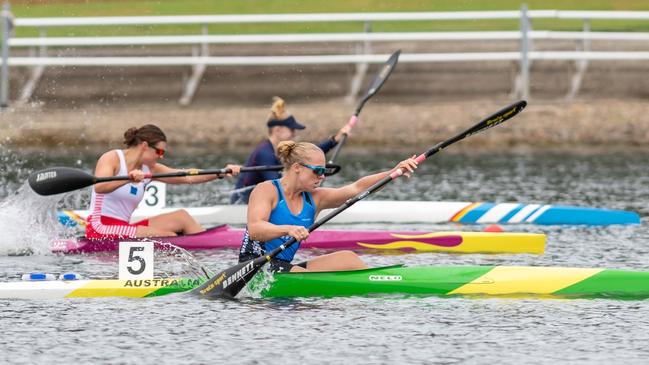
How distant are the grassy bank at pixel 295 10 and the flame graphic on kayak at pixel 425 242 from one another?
1651 cm

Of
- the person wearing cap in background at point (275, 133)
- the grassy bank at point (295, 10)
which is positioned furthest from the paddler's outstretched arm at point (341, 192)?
the grassy bank at point (295, 10)

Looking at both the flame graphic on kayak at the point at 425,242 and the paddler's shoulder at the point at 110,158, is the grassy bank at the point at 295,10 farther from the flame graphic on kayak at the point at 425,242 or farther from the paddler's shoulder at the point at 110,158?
the flame graphic on kayak at the point at 425,242

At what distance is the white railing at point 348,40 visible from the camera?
27578mm

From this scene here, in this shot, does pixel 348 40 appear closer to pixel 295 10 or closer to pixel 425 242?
pixel 295 10

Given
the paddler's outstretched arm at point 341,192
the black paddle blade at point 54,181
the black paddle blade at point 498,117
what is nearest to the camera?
the paddler's outstretched arm at point 341,192

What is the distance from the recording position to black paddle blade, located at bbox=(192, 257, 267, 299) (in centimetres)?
1279

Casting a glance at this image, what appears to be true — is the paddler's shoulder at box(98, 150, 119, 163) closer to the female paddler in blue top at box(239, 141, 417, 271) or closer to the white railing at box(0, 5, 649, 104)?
the female paddler in blue top at box(239, 141, 417, 271)

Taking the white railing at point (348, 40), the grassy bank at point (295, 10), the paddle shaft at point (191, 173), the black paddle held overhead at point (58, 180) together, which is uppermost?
the grassy bank at point (295, 10)

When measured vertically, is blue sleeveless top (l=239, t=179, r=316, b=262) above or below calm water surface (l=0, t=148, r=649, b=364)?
above

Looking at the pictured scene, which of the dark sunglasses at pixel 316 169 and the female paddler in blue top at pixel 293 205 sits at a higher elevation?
the dark sunglasses at pixel 316 169

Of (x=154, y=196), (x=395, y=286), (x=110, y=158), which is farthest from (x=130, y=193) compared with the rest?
(x=395, y=286)

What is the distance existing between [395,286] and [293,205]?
1136mm

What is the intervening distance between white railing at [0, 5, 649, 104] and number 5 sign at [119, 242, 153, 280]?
1501cm

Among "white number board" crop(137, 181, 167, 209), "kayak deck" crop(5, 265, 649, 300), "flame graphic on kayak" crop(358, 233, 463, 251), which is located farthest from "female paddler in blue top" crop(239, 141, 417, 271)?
"white number board" crop(137, 181, 167, 209)
